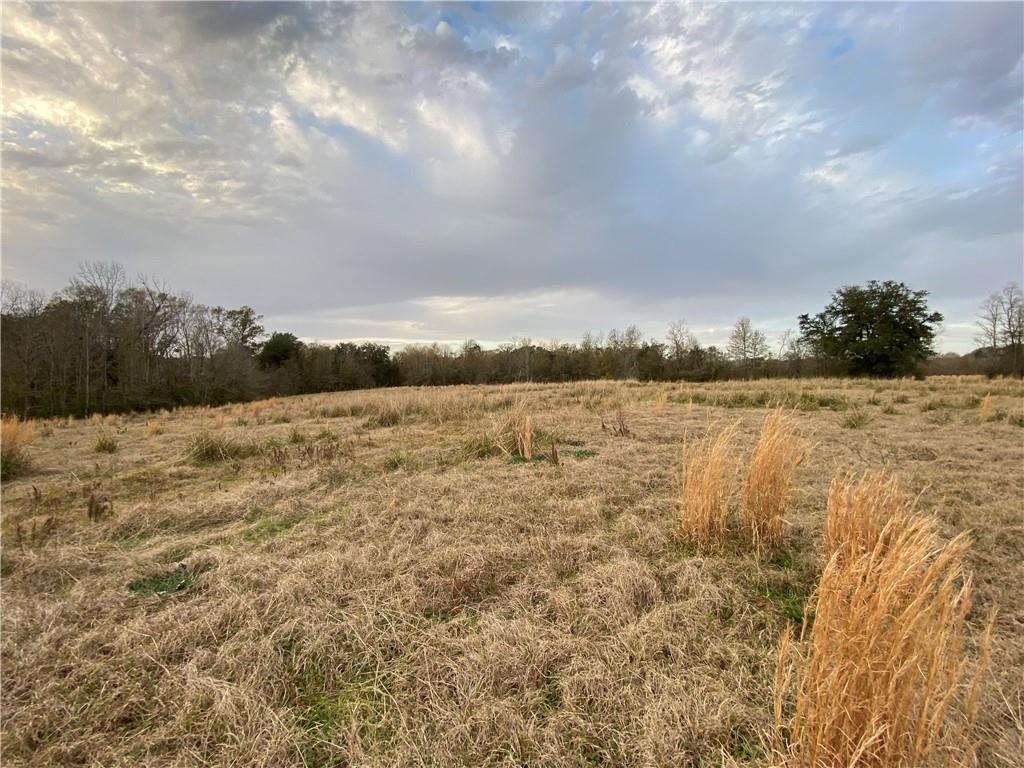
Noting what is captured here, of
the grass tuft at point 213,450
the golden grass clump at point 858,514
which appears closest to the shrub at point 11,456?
the grass tuft at point 213,450

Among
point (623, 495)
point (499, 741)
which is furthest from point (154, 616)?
point (623, 495)

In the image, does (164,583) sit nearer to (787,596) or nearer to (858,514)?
(787,596)

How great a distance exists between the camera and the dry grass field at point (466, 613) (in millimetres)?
1695

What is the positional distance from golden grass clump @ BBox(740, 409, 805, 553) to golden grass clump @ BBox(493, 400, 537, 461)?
3.18m

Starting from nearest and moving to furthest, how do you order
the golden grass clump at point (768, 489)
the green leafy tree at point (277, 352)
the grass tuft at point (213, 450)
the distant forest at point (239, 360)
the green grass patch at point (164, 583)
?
the green grass patch at point (164, 583) → the golden grass clump at point (768, 489) → the grass tuft at point (213, 450) → the distant forest at point (239, 360) → the green leafy tree at point (277, 352)

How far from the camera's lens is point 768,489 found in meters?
3.22

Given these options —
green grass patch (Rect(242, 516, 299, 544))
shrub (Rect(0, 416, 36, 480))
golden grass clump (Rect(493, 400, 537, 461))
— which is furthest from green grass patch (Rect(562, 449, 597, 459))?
shrub (Rect(0, 416, 36, 480))

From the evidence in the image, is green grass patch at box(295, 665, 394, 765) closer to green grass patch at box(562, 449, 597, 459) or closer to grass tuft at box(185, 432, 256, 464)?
green grass patch at box(562, 449, 597, 459)

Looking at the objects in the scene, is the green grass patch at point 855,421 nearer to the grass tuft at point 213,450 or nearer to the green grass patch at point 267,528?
the green grass patch at point 267,528

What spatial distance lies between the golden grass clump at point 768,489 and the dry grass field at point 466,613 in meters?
0.02

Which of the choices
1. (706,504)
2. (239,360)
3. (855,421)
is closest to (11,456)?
(706,504)

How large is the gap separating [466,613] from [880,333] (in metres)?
40.1

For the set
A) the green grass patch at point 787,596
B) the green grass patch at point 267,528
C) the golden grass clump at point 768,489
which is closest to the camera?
the green grass patch at point 787,596

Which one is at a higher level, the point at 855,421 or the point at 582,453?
the point at 855,421
